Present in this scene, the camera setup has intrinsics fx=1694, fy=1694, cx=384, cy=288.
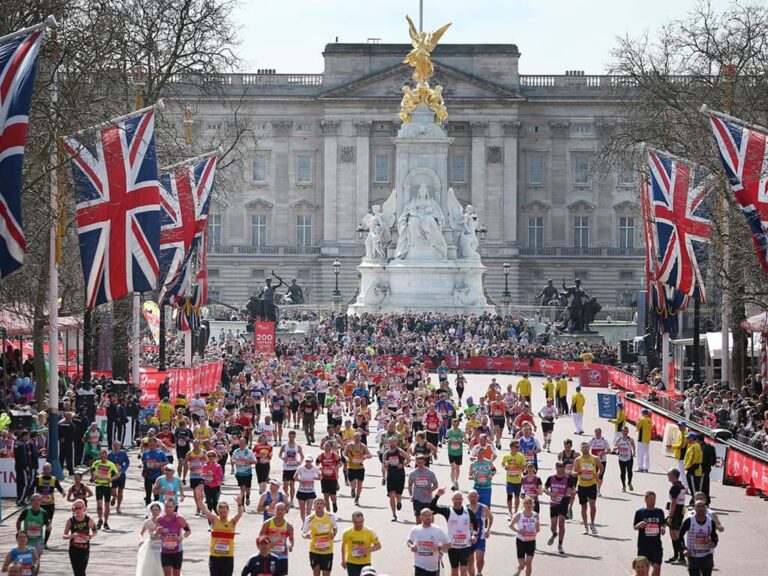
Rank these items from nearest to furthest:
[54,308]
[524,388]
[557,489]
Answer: [557,489] < [54,308] < [524,388]

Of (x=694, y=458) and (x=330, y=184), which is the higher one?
(x=330, y=184)

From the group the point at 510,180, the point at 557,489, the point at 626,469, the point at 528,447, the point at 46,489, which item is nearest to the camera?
the point at 46,489

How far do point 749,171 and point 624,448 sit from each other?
576cm

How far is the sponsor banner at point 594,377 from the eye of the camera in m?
60.4

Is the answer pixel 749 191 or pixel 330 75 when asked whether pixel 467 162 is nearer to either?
pixel 330 75

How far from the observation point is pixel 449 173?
377ft

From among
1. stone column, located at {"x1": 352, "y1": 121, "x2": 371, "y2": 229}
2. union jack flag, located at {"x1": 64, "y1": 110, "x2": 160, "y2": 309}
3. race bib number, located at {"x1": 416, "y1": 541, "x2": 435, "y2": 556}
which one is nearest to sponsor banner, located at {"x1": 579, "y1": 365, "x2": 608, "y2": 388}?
union jack flag, located at {"x1": 64, "y1": 110, "x2": 160, "y2": 309}

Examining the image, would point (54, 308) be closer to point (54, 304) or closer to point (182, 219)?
point (54, 304)

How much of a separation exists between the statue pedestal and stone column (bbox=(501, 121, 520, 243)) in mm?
33170

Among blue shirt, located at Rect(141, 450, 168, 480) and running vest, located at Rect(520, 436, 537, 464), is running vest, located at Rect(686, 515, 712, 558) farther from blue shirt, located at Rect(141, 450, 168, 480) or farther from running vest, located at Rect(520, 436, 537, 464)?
blue shirt, located at Rect(141, 450, 168, 480)

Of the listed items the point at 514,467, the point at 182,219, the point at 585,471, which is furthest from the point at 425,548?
the point at 182,219

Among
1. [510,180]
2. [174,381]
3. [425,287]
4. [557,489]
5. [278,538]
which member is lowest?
[278,538]

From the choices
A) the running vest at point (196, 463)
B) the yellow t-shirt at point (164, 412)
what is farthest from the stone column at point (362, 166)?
the running vest at point (196, 463)

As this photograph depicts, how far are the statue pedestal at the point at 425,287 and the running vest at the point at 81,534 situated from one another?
58.4 metres
